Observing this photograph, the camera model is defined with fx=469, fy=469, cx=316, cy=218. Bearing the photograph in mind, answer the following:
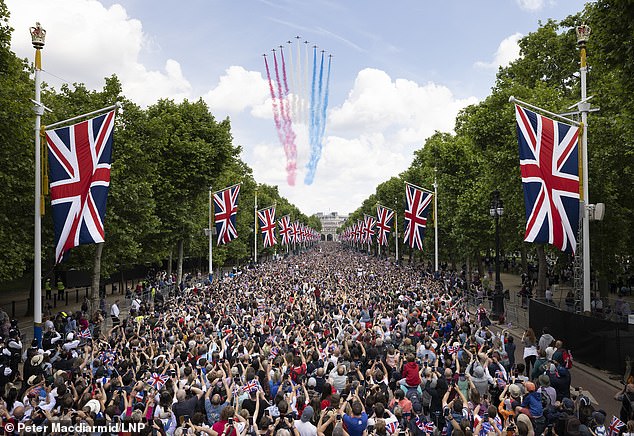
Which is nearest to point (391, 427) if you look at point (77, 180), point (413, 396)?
point (413, 396)

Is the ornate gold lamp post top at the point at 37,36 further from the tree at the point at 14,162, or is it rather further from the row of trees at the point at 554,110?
the row of trees at the point at 554,110

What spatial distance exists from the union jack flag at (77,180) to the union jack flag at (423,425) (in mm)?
9568

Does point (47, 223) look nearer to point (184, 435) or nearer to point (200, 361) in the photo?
point (200, 361)

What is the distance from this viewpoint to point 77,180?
13.0 meters

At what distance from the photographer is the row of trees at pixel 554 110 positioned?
14.3m

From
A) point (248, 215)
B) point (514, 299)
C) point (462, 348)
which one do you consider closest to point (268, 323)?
point (462, 348)

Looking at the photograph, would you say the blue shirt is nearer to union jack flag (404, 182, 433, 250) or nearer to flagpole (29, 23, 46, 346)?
flagpole (29, 23, 46, 346)

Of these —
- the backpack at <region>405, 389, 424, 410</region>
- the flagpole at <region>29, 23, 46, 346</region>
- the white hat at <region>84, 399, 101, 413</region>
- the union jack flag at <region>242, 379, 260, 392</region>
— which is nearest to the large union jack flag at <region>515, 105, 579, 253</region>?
the backpack at <region>405, 389, 424, 410</region>

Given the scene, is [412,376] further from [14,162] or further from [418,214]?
[418,214]

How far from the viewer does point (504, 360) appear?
11.1 meters

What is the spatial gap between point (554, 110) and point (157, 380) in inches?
881

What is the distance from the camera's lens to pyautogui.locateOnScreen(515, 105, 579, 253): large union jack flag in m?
13.7

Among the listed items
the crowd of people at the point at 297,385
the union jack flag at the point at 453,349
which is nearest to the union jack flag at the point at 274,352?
the crowd of people at the point at 297,385

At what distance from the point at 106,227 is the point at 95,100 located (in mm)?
6280
